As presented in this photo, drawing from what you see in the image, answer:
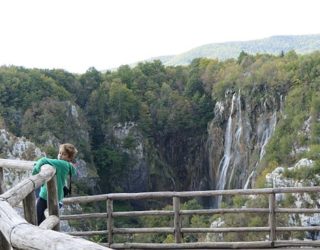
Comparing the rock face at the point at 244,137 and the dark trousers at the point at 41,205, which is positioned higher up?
the dark trousers at the point at 41,205

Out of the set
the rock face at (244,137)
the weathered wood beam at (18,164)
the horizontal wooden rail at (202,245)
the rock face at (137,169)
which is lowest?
the rock face at (137,169)

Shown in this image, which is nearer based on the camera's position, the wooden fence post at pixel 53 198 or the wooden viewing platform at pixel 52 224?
the wooden viewing platform at pixel 52 224

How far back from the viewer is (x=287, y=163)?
1266 inches

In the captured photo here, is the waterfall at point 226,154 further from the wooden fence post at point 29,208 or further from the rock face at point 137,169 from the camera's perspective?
the wooden fence post at point 29,208

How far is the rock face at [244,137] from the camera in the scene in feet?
121

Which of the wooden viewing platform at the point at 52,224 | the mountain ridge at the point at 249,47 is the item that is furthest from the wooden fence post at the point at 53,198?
the mountain ridge at the point at 249,47

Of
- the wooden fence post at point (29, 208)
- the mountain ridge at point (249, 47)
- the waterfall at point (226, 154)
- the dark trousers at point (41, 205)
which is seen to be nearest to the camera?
the wooden fence post at point (29, 208)

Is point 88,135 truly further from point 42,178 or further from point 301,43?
point 301,43

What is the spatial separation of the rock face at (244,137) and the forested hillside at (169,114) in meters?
0.07

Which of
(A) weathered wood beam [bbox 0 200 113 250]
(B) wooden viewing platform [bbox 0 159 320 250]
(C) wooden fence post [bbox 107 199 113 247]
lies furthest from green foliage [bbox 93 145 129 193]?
(A) weathered wood beam [bbox 0 200 113 250]

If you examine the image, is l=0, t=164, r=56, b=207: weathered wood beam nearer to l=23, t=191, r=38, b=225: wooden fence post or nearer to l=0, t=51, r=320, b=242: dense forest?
l=23, t=191, r=38, b=225: wooden fence post

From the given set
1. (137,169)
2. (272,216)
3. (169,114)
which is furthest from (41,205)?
(169,114)

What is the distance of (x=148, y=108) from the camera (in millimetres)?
49594

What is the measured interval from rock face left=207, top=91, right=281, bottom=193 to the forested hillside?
71 mm
